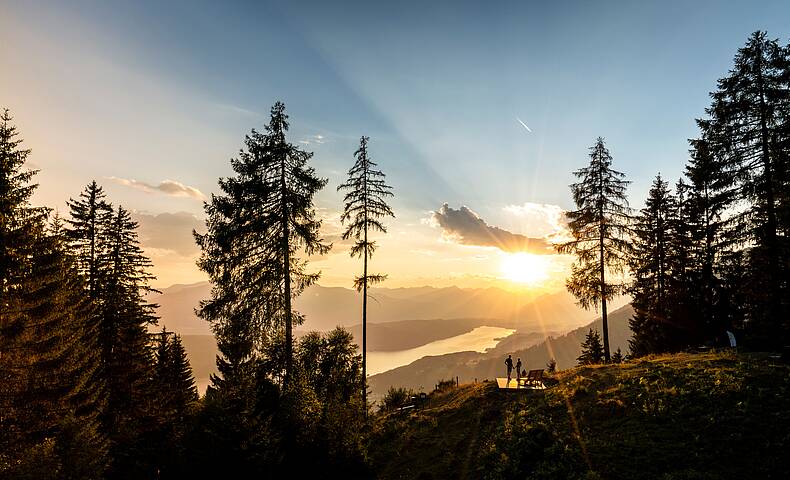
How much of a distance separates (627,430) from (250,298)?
1632 centimetres

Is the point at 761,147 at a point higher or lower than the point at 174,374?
higher

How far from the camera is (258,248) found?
1912cm

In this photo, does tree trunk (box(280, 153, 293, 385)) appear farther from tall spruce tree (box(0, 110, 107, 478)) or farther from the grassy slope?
tall spruce tree (box(0, 110, 107, 478))

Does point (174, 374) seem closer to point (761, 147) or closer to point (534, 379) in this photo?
point (534, 379)

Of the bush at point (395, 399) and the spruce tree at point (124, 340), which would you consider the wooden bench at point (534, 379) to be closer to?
the bush at point (395, 399)

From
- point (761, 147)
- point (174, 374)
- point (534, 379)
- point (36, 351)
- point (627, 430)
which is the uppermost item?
point (761, 147)

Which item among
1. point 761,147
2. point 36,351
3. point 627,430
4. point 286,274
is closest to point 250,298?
point 286,274

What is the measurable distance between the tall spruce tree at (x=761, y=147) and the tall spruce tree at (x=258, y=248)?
21.4 metres

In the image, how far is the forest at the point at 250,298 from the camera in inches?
595

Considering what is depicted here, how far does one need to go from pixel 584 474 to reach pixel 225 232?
17093 millimetres

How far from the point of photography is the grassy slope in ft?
32.6

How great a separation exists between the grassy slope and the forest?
2590mm

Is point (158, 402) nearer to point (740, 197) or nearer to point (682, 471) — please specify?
point (682, 471)

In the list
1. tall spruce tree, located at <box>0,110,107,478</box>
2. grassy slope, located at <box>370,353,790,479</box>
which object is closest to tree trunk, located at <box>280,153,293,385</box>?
grassy slope, located at <box>370,353,790,479</box>
